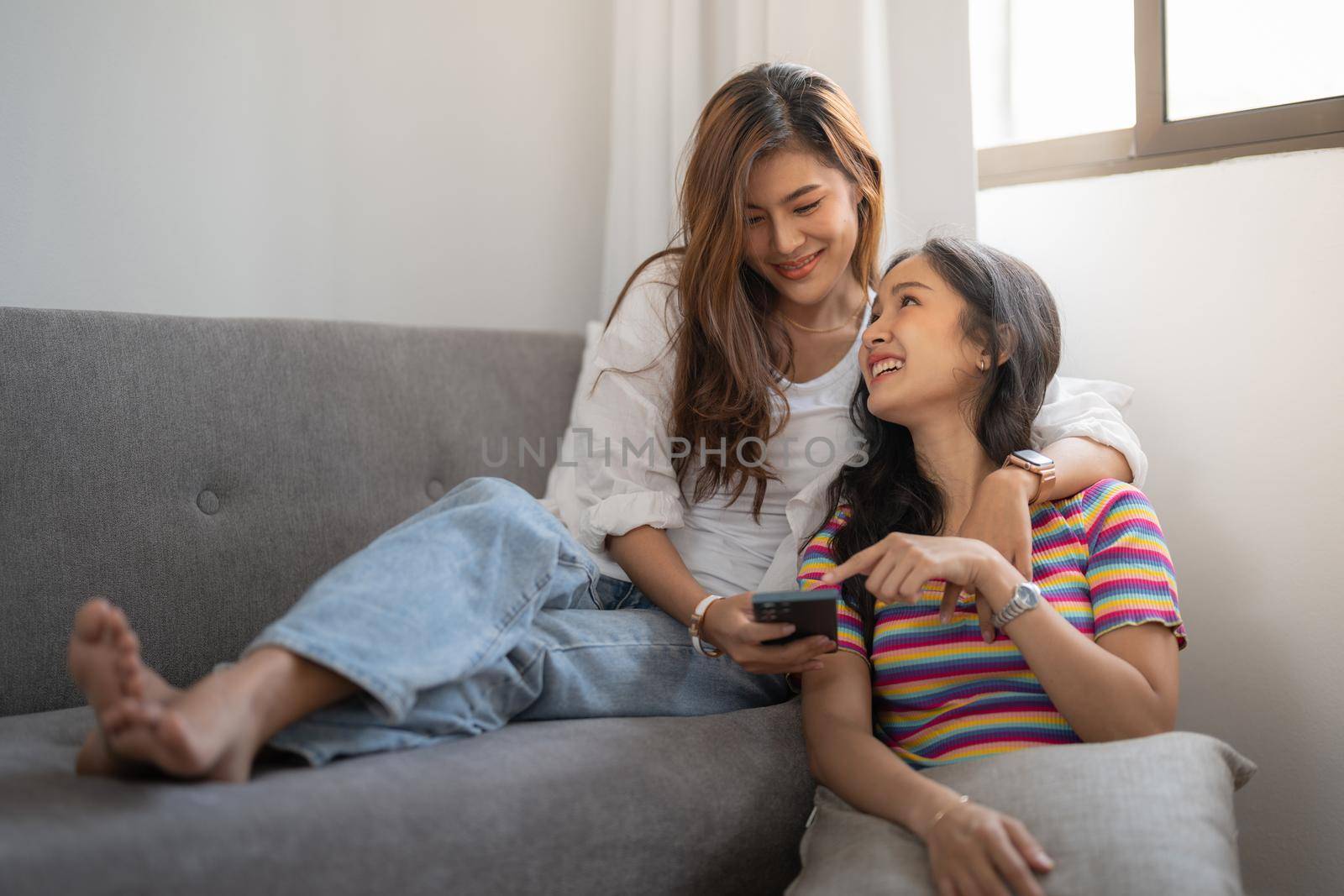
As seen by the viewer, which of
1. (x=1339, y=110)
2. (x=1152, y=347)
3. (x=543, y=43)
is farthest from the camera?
(x=543, y=43)

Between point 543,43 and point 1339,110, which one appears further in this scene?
point 543,43

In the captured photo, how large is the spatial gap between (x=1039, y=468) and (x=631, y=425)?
1.94 feet

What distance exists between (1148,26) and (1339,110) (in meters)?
0.36

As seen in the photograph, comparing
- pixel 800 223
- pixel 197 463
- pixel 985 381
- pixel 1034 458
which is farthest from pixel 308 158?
pixel 1034 458

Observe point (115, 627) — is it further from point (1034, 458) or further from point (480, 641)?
point (1034, 458)

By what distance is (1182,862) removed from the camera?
89 cm

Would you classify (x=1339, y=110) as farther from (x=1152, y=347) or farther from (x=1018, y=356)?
(x=1018, y=356)

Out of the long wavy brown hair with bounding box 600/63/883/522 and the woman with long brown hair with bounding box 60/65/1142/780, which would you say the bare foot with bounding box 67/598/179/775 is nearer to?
the woman with long brown hair with bounding box 60/65/1142/780

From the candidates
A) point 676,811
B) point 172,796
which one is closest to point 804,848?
point 676,811

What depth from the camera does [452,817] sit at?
0.94 m

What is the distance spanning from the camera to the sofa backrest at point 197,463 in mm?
1373

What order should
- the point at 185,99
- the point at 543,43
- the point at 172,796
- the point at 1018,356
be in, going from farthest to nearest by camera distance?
the point at 543,43 < the point at 185,99 < the point at 1018,356 < the point at 172,796

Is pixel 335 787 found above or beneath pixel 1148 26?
beneath

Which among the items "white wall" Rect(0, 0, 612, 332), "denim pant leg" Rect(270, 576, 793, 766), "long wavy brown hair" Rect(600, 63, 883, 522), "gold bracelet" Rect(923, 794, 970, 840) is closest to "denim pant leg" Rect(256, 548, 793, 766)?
"denim pant leg" Rect(270, 576, 793, 766)
